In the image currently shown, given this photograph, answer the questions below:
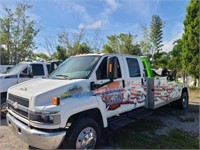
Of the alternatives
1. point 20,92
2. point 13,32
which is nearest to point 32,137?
point 20,92

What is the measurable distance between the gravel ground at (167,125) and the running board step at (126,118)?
70 centimetres

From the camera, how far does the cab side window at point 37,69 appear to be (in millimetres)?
8711

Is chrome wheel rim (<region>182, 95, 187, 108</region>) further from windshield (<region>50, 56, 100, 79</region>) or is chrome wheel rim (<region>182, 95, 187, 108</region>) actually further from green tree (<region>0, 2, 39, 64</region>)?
green tree (<region>0, 2, 39, 64</region>)

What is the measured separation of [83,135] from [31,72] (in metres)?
5.09

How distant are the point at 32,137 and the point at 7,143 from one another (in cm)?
174

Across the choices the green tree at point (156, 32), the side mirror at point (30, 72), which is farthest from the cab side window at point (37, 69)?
the green tree at point (156, 32)

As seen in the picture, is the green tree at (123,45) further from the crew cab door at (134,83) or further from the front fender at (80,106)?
the front fender at (80,106)

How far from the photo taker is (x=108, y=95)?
4.70 metres

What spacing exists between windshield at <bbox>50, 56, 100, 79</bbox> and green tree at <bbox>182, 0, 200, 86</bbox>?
15.9 meters

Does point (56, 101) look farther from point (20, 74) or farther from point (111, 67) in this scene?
point (20, 74)

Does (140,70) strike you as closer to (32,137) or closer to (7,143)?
(32,137)

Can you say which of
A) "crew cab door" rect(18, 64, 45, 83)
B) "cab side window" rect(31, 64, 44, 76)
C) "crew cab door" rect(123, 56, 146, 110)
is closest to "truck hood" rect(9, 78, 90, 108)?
"crew cab door" rect(123, 56, 146, 110)

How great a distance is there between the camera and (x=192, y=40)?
60.8ft

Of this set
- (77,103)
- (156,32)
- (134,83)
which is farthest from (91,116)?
(156,32)
